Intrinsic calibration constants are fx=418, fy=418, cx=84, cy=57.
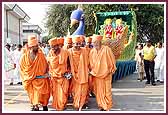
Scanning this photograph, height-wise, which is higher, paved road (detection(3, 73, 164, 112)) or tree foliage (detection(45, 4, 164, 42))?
tree foliage (detection(45, 4, 164, 42))

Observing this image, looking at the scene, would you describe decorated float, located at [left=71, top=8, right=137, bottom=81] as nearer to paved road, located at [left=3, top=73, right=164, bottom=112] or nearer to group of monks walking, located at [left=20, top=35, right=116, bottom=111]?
paved road, located at [left=3, top=73, right=164, bottom=112]

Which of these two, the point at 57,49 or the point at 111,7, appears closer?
the point at 57,49

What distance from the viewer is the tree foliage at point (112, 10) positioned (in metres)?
21.5

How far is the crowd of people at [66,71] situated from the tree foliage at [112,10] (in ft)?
41.8

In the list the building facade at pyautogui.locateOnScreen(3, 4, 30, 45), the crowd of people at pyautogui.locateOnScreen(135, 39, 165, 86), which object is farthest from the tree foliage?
the crowd of people at pyautogui.locateOnScreen(135, 39, 165, 86)

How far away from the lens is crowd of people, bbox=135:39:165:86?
11.9 meters

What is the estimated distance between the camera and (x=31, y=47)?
289 inches

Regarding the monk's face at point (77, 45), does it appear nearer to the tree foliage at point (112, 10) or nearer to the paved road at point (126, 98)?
the paved road at point (126, 98)

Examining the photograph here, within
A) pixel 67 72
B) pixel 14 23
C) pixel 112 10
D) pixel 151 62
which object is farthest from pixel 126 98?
pixel 14 23

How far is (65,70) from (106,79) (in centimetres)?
75

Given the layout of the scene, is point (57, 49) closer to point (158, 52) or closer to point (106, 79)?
point (106, 79)

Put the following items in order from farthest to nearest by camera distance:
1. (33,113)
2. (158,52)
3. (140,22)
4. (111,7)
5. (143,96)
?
(140,22)
(111,7)
(158,52)
(143,96)
(33,113)

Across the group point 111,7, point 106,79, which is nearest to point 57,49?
point 106,79

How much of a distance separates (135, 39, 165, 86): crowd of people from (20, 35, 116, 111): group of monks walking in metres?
4.60
